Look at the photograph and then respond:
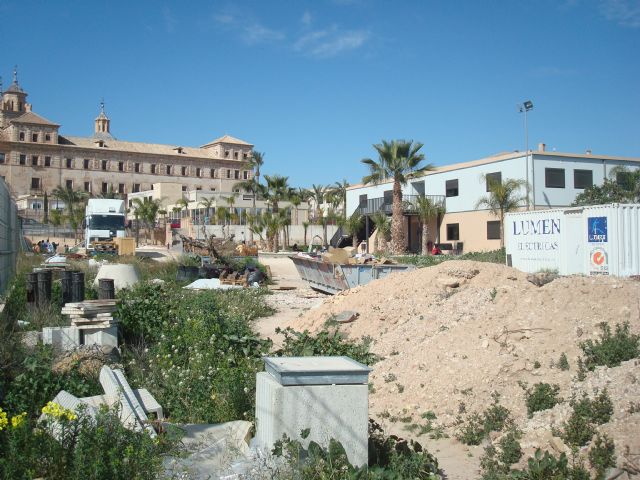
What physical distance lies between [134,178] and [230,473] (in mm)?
106027

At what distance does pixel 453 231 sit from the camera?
144ft

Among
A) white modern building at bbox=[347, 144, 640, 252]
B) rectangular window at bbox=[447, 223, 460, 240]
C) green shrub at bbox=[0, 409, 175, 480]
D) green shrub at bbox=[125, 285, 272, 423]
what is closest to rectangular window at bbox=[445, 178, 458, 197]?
white modern building at bbox=[347, 144, 640, 252]

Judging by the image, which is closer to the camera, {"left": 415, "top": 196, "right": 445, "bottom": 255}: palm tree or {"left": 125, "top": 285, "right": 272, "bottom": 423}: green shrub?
{"left": 125, "top": 285, "right": 272, "bottom": 423}: green shrub

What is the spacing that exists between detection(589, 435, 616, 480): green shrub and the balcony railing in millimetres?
39181

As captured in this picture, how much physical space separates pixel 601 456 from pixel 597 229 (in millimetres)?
13417

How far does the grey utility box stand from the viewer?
4.58m

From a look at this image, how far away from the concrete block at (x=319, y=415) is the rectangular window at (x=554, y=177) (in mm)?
36165

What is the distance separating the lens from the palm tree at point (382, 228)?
4662cm

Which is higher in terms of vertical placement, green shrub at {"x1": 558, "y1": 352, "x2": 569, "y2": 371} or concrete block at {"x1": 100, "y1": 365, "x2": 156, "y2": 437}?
concrete block at {"x1": 100, "y1": 365, "x2": 156, "y2": 437}

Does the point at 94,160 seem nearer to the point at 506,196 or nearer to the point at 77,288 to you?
the point at 506,196

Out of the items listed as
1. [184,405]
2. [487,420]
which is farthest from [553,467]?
[184,405]

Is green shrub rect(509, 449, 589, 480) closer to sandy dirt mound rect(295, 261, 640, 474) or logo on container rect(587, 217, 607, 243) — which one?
sandy dirt mound rect(295, 261, 640, 474)

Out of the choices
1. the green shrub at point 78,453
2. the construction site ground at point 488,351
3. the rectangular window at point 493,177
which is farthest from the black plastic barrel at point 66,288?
the rectangular window at point 493,177

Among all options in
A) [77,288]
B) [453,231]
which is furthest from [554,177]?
[77,288]
